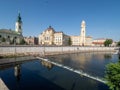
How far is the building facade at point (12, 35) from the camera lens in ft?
343

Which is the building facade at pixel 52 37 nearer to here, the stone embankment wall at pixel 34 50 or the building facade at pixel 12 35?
the building facade at pixel 12 35

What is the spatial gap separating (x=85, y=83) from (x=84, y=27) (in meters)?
115

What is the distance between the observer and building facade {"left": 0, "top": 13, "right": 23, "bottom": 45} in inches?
4117

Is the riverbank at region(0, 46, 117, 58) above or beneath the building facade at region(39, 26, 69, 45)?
beneath

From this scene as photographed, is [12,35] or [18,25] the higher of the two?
[18,25]

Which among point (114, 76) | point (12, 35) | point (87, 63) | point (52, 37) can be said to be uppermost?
point (12, 35)

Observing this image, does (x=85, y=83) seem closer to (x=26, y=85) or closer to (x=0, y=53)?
(x=26, y=85)

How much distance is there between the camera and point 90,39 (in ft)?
584

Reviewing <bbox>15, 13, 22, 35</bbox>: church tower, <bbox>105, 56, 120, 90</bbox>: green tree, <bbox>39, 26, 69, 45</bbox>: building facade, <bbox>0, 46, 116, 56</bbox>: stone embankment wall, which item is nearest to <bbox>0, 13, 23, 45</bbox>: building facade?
<bbox>15, 13, 22, 35</bbox>: church tower

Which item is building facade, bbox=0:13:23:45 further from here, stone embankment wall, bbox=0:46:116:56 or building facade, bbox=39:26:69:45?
stone embankment wall, bbox=0:46:116:56

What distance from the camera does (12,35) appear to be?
374 feet

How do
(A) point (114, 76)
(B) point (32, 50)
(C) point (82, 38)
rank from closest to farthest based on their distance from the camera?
1. (A) point (114, 76)
2. (B) point (32, 50)
3. (C) point (82, 38)

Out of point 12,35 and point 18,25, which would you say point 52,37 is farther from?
point 12,35

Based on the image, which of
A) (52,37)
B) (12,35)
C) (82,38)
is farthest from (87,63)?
(82,38)
